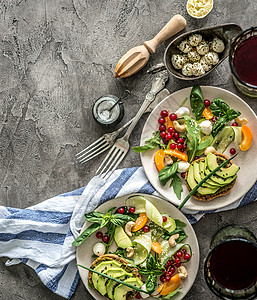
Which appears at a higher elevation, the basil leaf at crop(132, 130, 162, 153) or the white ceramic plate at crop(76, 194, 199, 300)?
the basil leaf at crop(132, 130, 162, 153)

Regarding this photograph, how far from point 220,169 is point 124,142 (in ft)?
1.86

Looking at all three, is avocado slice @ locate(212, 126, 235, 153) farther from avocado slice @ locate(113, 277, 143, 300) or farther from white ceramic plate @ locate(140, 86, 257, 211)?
avocado slice @ locate(113, 277, 143, 300)

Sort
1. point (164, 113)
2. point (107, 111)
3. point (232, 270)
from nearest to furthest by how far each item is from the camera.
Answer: point (232, 270) → point (164, 113) → point (107, 111)

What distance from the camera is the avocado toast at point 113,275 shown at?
2.42 m

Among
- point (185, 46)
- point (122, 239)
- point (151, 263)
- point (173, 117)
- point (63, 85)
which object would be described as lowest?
point (151, 263)

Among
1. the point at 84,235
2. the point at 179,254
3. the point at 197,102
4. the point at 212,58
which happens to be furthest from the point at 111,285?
the point at 212,58

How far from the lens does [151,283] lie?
2420 millimetres

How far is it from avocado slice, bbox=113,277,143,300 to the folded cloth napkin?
0.30 meters

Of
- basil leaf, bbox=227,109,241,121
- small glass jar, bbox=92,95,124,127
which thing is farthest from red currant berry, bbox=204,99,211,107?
small glass jar, bbox=92,95,124,127

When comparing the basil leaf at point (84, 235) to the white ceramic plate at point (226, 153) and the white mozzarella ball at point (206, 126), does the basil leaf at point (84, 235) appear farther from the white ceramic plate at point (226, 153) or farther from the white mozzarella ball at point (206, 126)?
the white mozzarella ball at point (206, 126)

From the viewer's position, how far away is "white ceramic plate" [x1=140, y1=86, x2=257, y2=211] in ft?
7.98

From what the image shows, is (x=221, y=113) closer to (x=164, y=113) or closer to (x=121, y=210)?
(x=164, y=113)

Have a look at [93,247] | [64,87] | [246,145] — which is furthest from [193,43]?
[93,247]

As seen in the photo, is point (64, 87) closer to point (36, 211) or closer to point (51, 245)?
point (36, 211)
